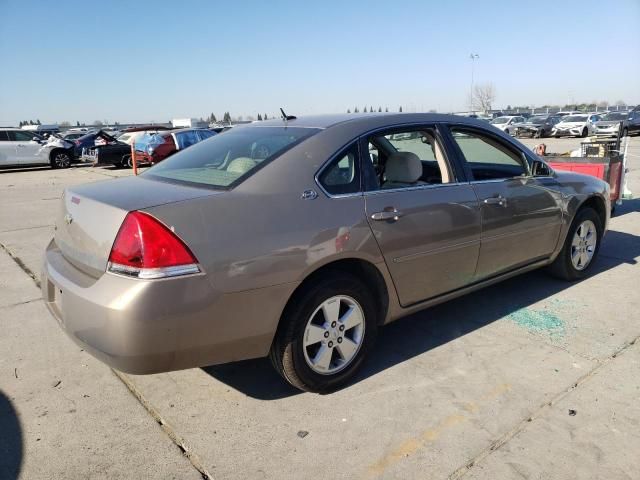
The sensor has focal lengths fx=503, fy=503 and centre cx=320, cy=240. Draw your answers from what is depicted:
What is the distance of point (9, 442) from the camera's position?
8.37 feet

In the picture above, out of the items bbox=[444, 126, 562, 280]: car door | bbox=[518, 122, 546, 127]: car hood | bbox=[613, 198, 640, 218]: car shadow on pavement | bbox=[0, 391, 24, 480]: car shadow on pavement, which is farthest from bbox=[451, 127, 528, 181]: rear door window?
bbox=[518, 122, 546, 127]: car hood

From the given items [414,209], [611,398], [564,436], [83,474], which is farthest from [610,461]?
[83,474]

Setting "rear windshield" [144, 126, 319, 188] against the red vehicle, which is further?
the red vehicle

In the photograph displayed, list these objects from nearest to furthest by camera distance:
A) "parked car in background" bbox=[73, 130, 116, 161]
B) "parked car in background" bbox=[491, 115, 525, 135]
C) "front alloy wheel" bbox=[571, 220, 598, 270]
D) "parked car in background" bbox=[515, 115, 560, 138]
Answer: "front alloy wheel" bbox=[571, 220, 598, 270]
"parked car in background" bbox=[73, 130, 116, 161]
"parked car in background" bbox=[515, 115, 560, 138]
"parked car in background" bbox=[491, 115, 525, 135]

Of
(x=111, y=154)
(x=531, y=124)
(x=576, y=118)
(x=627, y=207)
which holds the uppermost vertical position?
(x=576, y=118)

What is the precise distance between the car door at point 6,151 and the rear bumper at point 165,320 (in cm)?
1997

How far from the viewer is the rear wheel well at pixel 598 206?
15.6ft

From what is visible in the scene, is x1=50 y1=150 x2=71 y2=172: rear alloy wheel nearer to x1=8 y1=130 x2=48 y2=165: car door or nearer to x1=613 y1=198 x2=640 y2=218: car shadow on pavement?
x1=8 y1=130 x2=48 y2=165: car door

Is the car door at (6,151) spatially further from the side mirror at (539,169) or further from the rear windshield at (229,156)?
the side mirror at (539,169)

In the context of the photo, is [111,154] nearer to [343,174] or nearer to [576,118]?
[343,174]

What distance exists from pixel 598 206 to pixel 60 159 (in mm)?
20700

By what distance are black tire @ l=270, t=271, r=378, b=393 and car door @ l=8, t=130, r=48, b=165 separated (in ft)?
67.4

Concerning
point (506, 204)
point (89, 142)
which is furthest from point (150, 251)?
point (89, 142)

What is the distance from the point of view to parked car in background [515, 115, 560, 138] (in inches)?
1316
